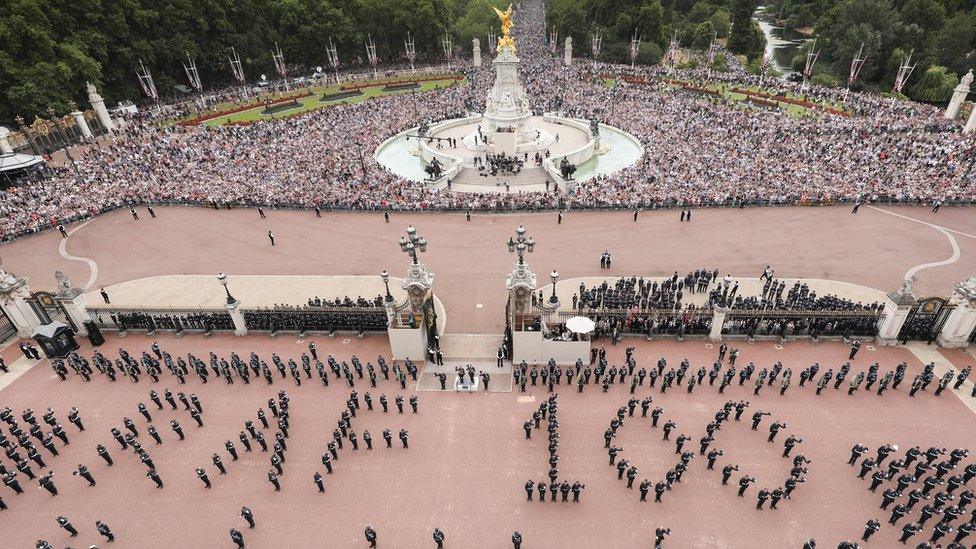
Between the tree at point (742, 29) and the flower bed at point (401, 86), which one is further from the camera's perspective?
the tree at point (742, 29)

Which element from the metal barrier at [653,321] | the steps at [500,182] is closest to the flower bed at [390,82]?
the steps at [500,182]

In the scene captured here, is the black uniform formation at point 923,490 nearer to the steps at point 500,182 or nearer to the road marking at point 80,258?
the steps at point 500,182

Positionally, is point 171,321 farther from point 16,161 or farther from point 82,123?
point 82,123

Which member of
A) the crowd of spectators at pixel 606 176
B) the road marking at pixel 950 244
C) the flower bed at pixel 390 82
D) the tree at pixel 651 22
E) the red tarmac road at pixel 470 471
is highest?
the tree at pixel 651 22

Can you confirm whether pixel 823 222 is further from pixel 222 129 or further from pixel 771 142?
pixel 222 129

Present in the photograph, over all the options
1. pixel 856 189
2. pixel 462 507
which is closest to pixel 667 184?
pixel 856 189

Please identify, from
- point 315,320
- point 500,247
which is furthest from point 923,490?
point 315,320

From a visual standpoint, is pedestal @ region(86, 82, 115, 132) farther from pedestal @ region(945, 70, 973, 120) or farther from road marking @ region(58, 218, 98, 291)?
pedestal @ region(945, 70, 973, 120)
